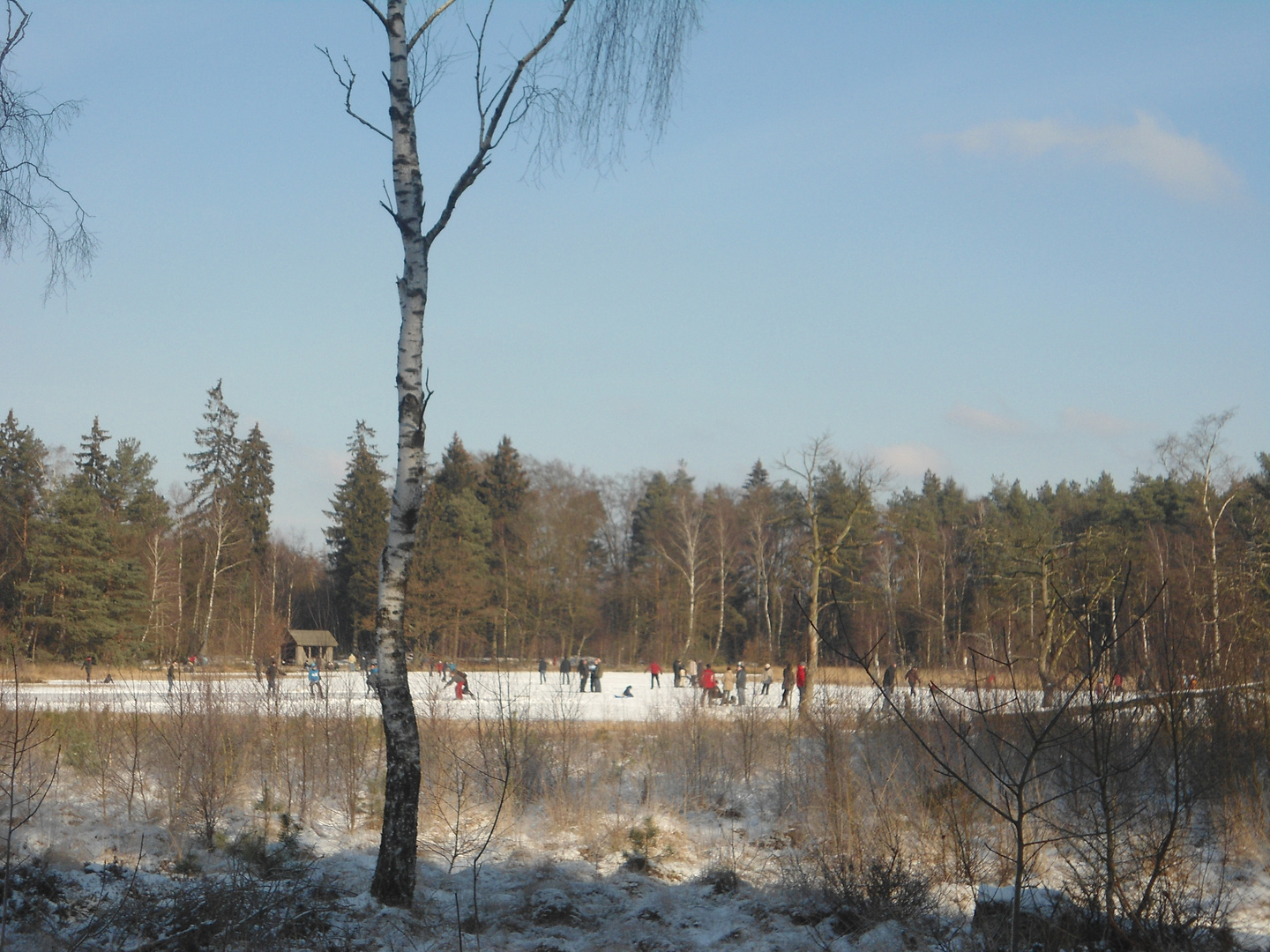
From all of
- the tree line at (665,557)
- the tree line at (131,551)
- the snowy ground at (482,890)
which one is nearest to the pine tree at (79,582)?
the tree line at (131,551)

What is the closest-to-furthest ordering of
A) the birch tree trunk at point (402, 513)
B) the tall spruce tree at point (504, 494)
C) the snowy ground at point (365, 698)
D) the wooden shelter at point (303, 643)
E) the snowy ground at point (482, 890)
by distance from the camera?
1. the snowy ground at point (482, 890)
2. the birch tree trunk at point (402, 513)
3. the snowy ground at point (365, 698)
4. the wooden shelter at point (303, 643)
5. the tall spruce tree at point (504, 494)

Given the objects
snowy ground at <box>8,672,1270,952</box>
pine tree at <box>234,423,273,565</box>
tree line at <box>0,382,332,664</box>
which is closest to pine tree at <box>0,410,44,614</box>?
tree line at <box>0,382,332,664</box>

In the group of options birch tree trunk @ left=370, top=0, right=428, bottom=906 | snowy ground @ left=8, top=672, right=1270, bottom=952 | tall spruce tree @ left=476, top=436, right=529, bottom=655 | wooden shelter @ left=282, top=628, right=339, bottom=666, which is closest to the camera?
snowy ground @ left=8, top=672, right=1270, bottom=952

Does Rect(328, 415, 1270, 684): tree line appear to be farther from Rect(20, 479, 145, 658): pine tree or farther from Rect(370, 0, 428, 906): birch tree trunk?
Rect(370, 0, 428, 906): birch tree trunk

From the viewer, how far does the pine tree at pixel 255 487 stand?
54.8 m

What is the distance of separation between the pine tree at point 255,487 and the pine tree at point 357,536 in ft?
12.1

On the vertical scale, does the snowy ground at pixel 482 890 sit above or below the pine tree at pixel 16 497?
below

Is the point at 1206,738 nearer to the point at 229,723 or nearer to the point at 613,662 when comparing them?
the point at 229,723

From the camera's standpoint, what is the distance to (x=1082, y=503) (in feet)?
204

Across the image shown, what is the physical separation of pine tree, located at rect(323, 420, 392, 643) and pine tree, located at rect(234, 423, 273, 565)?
3.70m

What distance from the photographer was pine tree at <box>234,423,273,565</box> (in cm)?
5484

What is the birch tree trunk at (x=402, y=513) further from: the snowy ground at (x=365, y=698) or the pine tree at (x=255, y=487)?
the pine tree at (x=255, y=487)

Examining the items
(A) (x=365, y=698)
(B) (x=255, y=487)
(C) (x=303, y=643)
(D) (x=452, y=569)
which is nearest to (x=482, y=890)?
(A) (x=365, y=698)

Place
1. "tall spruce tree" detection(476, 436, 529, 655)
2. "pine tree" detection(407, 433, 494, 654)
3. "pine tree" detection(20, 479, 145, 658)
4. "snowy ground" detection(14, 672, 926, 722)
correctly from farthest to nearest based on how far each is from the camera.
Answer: "tall spruce tree" detection(476, 436, 529, 655) < "pine tree" detection(407, 433, 494, 654) < "pine tree" detection(20, 479, 145, 658) < "snowy ground" detection(14, 672, 926, 722)
